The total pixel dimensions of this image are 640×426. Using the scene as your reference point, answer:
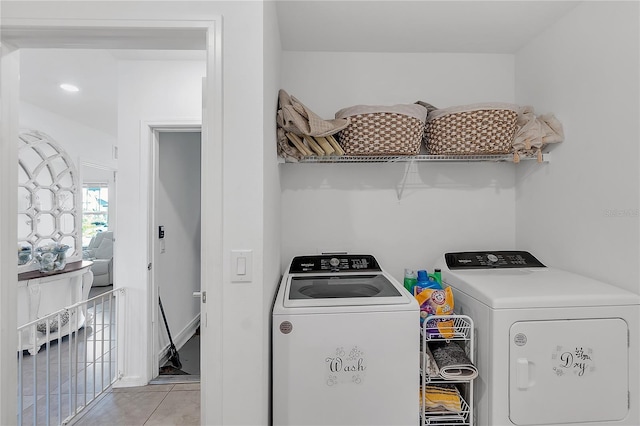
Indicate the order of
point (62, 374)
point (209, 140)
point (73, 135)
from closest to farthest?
point (209, 140) → point (62, 374) → point (73, 135)

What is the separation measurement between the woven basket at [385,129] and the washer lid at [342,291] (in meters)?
0.69

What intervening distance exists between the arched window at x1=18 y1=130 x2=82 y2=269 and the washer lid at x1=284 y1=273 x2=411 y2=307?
3.18 m

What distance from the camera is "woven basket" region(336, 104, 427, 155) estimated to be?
1.61 meters

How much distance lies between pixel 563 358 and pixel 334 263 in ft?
3.74

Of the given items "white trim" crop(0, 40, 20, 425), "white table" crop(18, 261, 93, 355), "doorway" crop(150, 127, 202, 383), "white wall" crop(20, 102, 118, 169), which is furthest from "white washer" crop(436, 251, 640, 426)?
"white wall" crop(20, 102, 118, 169)

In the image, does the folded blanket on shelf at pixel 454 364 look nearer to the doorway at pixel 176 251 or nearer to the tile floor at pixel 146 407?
the tile floor at pixel 146 407

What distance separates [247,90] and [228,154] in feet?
0.78

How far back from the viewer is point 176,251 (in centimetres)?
300

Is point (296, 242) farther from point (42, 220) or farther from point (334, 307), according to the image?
point (42, 220)

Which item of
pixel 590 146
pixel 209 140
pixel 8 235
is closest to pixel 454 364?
pixel 590 146

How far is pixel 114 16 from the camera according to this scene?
43.6 inches

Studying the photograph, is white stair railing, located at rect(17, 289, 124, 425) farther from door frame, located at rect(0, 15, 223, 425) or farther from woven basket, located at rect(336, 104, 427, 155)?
woven basket, located at rect(336, 104, 427, 155)

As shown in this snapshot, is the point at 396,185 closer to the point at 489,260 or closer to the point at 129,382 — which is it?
the point at 489,260

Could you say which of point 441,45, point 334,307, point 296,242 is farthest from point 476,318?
point 441,45
